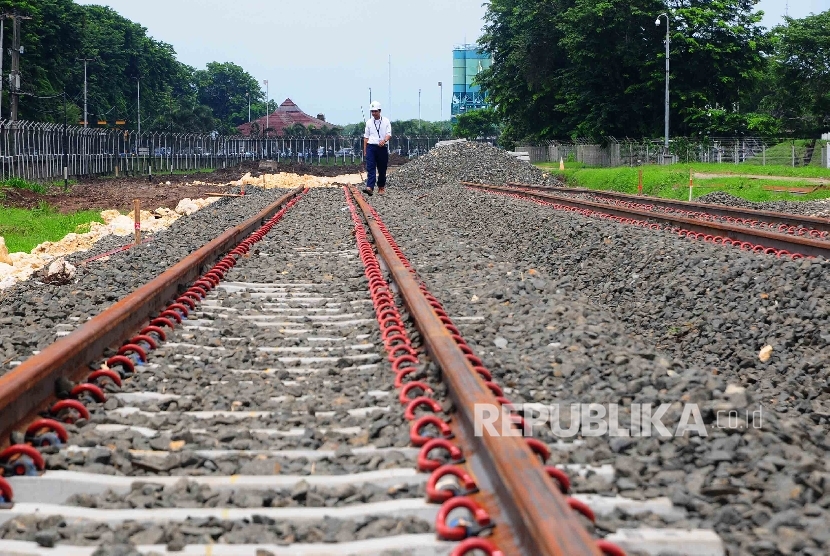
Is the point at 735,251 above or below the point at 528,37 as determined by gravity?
below

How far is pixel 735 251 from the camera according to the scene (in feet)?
28.5

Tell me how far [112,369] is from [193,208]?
16980 mm

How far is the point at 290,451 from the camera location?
3410 millimetres

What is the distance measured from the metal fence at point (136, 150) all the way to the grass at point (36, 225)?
43.9 ft

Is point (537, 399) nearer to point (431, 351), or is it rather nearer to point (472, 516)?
point (431, 351)

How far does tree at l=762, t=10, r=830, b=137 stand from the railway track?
6393 centimetres

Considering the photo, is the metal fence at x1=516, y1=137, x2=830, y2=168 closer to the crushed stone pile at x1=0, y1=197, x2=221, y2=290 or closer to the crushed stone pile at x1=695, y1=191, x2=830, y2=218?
the crushed stone pile at x1=695, y1=191, x2=830, y2=218

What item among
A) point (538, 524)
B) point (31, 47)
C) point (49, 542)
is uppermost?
point (31, 47)

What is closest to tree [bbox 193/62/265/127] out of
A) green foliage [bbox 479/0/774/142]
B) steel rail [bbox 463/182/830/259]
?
green foliage [bbox 479/0/774/142]

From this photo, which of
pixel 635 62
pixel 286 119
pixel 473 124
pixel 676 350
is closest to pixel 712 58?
pixel 635 62

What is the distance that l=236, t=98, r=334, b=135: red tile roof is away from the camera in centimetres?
13412

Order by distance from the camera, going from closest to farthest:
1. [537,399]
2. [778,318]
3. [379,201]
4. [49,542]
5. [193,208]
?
[49,542] < [537,399] < [778,318] < [379,201] < [193,208]

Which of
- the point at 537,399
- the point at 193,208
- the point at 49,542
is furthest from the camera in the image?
the point at 193,208

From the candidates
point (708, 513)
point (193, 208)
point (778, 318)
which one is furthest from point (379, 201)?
point (708, 513)
